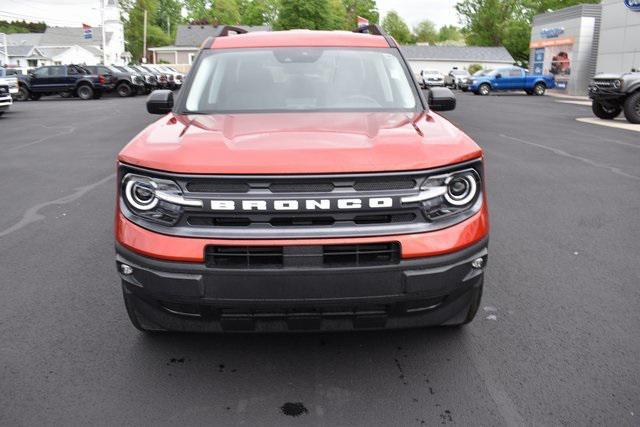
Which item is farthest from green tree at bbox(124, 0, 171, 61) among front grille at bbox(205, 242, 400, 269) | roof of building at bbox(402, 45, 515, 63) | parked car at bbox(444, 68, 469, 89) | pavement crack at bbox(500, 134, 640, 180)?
front grille at bbox(205, 242, 400, 269)

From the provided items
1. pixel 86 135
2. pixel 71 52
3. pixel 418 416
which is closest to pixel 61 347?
pixel 418 416

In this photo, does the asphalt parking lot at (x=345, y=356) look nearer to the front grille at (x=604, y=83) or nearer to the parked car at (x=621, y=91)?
the parked car at (x=621, y=91)

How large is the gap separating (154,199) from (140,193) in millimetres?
100

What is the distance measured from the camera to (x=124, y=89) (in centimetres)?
3500

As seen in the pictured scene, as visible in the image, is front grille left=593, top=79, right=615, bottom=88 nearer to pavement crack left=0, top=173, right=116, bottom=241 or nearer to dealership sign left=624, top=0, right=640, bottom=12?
pavement crack left=0, top=173, right=116, bottom=241

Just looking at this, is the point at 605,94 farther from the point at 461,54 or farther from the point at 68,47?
the point at 68,47

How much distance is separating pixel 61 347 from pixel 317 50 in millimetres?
2560

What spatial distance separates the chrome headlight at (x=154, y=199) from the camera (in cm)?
276

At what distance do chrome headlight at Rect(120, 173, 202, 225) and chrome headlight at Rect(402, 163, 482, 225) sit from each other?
3.27ft

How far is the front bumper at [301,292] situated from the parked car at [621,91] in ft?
54.2

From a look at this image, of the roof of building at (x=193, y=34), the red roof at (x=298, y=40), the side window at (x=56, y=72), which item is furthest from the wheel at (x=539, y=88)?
the roof of building at (x=193, y=34)

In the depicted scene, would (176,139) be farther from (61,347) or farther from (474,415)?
(474,415)

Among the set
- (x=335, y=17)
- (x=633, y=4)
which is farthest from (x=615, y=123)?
(x=335, y=17)

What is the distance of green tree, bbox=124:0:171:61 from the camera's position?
348ft
